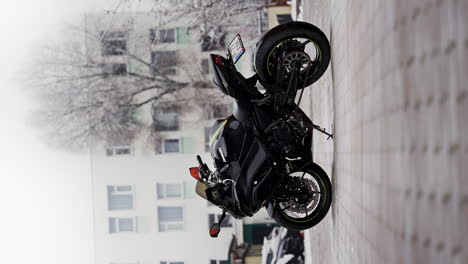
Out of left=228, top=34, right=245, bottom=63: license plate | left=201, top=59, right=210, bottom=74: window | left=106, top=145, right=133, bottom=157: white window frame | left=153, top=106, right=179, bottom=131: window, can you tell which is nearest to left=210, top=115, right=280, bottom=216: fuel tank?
left=228, top=34, right=245, bottom=63: license plate

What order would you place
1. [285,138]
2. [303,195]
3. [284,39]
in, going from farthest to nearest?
1. [303,195]
2. [285,138]
3. [284,39]

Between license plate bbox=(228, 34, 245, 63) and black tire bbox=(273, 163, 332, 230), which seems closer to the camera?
license plate bbox=(228, 34, 245, 63)

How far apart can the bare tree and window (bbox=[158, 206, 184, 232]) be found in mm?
3692

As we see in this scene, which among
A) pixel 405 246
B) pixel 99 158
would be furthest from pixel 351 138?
pixel 99 158

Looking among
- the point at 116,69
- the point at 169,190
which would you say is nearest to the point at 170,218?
the point at 169,190

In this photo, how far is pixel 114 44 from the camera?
2253 cm

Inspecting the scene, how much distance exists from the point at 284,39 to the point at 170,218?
1813 cm

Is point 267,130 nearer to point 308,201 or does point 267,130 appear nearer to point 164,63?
point 308,201

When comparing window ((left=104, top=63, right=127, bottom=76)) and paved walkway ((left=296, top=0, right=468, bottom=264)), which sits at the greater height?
window ((left=104, top=63, right=127, bottom=76))

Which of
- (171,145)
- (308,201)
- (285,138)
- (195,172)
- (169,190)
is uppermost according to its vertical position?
(285,138)

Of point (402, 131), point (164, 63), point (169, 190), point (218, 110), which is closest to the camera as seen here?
point (402, 131)

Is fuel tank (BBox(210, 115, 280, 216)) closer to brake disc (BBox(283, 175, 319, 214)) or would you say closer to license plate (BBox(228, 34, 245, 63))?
brake disc (BBox(283, 175, 319, 214))

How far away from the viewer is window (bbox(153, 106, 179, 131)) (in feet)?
74.9

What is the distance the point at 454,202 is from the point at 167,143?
21.6 m
